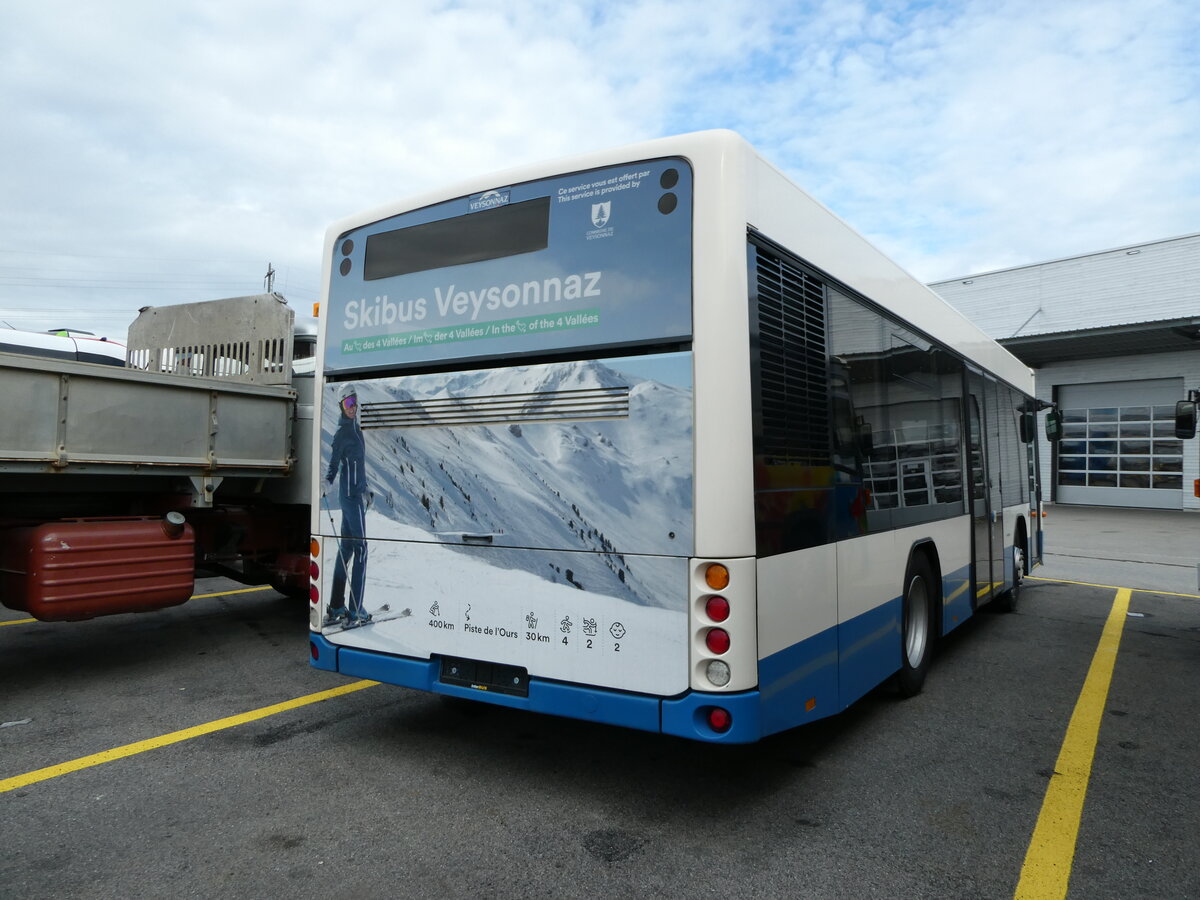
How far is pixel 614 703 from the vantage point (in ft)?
11.9

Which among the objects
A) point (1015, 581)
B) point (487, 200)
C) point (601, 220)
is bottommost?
point (1015, 581)

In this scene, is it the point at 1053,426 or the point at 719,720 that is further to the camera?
the point at 1053,426

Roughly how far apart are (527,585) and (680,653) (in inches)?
32.8

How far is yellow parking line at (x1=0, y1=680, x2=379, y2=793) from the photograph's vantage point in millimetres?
4101

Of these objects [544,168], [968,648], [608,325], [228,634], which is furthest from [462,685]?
[968,648]

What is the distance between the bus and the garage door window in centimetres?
2376

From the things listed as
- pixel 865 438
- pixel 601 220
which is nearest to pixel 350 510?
pixel 601 220

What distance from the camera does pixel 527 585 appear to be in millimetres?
3900

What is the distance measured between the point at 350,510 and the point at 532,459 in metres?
1.30

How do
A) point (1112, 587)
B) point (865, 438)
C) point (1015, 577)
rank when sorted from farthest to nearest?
point (1112, 587) → point (1015, 577) → point (865, 438)

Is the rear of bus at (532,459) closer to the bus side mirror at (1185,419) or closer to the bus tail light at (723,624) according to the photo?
the bus tail light at (723,624)

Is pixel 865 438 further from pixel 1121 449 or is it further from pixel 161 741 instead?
pixel 1121 449

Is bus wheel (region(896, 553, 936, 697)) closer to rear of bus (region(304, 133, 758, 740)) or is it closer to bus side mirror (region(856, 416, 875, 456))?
bus side mirror (region(856, 416, 875, 456))

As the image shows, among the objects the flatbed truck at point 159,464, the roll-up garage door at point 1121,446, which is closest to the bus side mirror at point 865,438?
the flatbed truck at point 159,464
